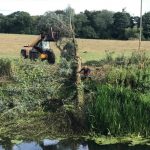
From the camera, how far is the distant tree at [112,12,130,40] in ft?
172

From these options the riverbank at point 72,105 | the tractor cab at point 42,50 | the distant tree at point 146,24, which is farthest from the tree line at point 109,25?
the riverbank at point 72,105

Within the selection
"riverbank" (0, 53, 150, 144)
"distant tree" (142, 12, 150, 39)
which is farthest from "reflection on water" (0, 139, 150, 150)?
"distant tree" (142, 12, 150, 39)

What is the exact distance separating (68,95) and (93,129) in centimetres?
177

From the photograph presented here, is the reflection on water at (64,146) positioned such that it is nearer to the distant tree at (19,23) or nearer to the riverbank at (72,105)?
the riverbank at (72,105)

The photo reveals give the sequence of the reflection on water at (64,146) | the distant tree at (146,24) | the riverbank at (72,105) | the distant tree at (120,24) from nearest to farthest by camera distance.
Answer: the reflection on water at (64,146) < the riverbank at (72,105) < the distant tree at (146,24) < the distant tree at (120,24)

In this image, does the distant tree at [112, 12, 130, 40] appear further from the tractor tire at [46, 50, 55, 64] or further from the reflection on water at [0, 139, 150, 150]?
the reflection on water at [0, 139, 150, 150]

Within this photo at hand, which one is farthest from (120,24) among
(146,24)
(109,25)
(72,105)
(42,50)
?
(72,105)

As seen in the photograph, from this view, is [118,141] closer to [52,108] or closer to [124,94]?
[124,94]

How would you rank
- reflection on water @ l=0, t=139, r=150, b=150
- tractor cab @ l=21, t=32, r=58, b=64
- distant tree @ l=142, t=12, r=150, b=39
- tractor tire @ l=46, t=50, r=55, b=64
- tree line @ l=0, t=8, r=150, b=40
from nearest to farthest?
reflection on water @ l=0, t=139, r=150, b=150
tractor tire @ l=46, t=50, r=55, b=64
tractor cab @ l=21, t=32, r=58, b=64
distant tree @ l=142, t=12, r=150, b=39
tree line @ l=0, t=8, r=150, b=40

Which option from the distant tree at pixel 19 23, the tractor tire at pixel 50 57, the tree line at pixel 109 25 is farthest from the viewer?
the distant tree at pixel 19 23

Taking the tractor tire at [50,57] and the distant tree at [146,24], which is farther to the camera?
the distant tree at [146,24]

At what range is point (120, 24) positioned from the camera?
52250mm

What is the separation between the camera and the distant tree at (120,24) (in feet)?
172

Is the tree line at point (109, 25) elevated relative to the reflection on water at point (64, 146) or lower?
elevated
